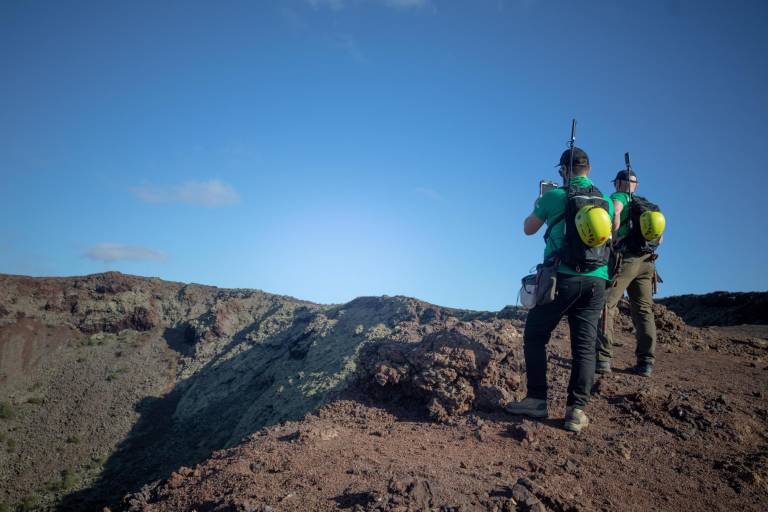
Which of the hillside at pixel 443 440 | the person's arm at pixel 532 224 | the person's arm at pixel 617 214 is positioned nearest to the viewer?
the hillside at pixel 443 440

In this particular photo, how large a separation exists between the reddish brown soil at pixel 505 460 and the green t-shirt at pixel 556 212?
147cm

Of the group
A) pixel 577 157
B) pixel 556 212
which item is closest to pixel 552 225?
pixel 556 212

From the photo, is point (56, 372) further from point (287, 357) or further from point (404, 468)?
point (404, 468)

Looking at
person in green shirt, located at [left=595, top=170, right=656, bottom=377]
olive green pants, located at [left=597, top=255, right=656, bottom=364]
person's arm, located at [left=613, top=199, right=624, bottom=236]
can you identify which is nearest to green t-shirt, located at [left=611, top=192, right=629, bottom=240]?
person in green shirt, located at [left=595, top=170, right=656, bottom=377]

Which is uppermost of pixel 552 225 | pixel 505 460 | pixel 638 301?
pixel 552 225

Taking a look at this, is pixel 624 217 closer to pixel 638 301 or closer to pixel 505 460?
pixel 638 301

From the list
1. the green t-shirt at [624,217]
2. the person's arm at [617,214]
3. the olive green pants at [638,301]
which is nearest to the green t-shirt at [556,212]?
the person's arm at [617,214]

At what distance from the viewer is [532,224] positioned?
175 inches

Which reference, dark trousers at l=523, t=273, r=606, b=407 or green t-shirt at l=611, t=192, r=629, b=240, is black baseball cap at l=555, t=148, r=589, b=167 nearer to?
dark trousers at l=523, t=273, r=606, b=407

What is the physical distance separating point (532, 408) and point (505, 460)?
91 cm

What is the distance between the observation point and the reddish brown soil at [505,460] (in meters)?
2.93

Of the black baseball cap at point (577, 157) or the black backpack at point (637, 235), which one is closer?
the black baseball cap at point (577, 157)

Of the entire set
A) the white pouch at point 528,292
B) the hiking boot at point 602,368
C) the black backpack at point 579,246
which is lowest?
the hiking boot at point 602,368

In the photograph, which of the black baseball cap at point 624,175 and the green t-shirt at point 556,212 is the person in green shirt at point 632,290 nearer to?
the black baseball cap at point 624,175
